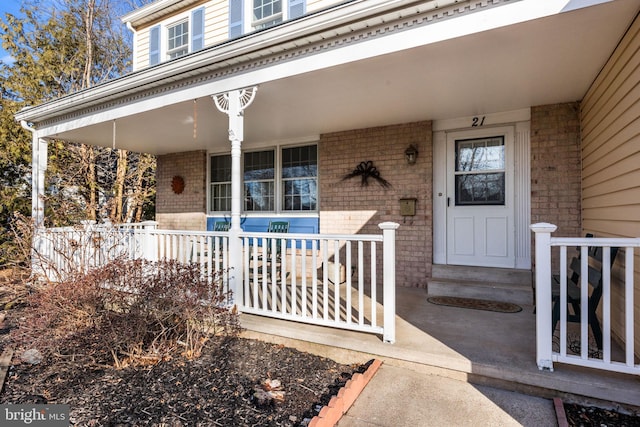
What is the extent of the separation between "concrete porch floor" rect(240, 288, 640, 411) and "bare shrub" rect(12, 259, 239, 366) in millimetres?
642

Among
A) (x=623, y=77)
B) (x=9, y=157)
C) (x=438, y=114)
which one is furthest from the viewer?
(x=9, y=157)

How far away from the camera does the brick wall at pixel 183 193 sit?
23.6ft

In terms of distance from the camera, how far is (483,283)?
14.7 ft

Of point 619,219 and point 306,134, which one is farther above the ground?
point 306,134

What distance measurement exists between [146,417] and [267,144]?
5079 millimetres

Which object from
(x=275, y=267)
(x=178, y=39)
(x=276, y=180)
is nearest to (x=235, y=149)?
(x=275, y=267)

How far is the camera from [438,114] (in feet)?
15.5

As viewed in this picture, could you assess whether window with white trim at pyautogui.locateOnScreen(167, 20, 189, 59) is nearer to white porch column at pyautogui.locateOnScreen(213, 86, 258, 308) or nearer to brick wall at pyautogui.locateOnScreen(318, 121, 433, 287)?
brick wall at pyautogui.locateOnScreen(318, 121, 433, 287)

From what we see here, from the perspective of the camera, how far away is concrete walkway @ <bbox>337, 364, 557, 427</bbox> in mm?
2061

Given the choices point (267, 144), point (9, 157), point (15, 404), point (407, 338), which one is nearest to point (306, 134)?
point (267, 144)

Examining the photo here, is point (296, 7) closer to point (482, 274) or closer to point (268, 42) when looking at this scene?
point (268, 42)

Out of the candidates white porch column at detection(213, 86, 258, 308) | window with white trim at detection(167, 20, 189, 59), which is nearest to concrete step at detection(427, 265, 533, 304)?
white porch column at detection(213, 86, 258, 308)

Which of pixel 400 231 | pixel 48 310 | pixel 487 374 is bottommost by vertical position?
pixel 487 374

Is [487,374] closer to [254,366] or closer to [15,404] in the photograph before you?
[254,366]
